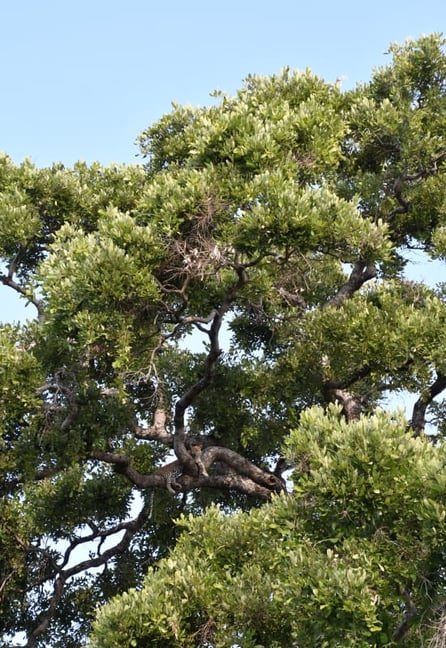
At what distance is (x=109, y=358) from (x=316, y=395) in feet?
19.6

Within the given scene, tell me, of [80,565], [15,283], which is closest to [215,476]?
[80,565]

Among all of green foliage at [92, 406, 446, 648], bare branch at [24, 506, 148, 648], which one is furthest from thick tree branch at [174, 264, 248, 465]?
green foliage at [92, 406, 446, 648]

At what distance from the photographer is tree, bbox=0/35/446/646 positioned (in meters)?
11.6

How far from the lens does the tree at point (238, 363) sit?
457 inches

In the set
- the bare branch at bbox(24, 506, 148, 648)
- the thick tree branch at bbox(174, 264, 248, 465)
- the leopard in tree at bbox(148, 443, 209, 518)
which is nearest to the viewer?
the thick tree branch at bbox(174, 264, 248, 465)

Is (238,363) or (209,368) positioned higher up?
(238,363)

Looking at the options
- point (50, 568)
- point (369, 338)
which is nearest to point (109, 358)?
point (369, 338)

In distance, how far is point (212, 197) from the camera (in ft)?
51.7

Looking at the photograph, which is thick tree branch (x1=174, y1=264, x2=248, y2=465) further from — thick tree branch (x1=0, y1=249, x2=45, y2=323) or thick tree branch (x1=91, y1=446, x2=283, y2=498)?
thick tree branch (x1=0, y1=249, x2=45, y2=323)

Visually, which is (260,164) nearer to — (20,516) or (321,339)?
(321,339)

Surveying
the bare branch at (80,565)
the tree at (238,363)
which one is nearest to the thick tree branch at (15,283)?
the tree at (238,363)

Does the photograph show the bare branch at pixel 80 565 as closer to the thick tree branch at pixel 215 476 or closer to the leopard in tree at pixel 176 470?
the leopard in tree at pixel 176 470

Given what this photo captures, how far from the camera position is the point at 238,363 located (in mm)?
21406

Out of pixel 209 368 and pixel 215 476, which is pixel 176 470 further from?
pixel 209 368
